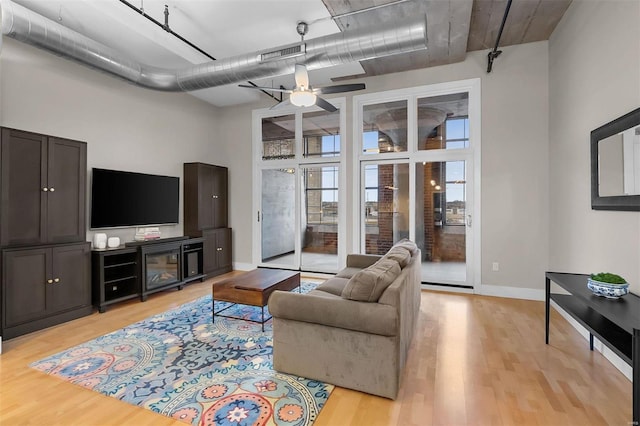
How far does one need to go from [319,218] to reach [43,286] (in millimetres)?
4128

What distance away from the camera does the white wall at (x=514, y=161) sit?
14.3 ft

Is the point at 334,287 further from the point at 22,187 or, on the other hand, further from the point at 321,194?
the point at 22,187

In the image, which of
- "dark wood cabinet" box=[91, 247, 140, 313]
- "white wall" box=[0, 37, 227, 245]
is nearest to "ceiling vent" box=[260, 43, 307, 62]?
"white wall" box=[0, 37, 227, 245]

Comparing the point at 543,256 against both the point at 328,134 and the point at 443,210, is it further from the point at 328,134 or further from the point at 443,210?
the point at 328,134

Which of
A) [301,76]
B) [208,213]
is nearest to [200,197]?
[208,213]

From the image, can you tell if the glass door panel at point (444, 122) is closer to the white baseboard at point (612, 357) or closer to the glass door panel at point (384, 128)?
Result: the glass door panel at point (384, 128)

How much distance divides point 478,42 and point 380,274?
4.06 metres

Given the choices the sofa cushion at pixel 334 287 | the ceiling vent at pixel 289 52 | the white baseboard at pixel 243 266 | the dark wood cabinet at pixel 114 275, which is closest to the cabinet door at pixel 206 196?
the white baseboard at pixel 243 266

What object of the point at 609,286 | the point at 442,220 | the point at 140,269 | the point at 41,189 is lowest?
the point at 140,269

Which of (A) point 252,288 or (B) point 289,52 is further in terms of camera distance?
(B) point 289,52

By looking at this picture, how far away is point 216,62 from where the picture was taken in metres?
4.03

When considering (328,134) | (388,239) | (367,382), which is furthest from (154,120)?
(367,382)

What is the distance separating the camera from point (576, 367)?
100 inches

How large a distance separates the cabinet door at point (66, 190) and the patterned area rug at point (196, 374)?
1394mm
